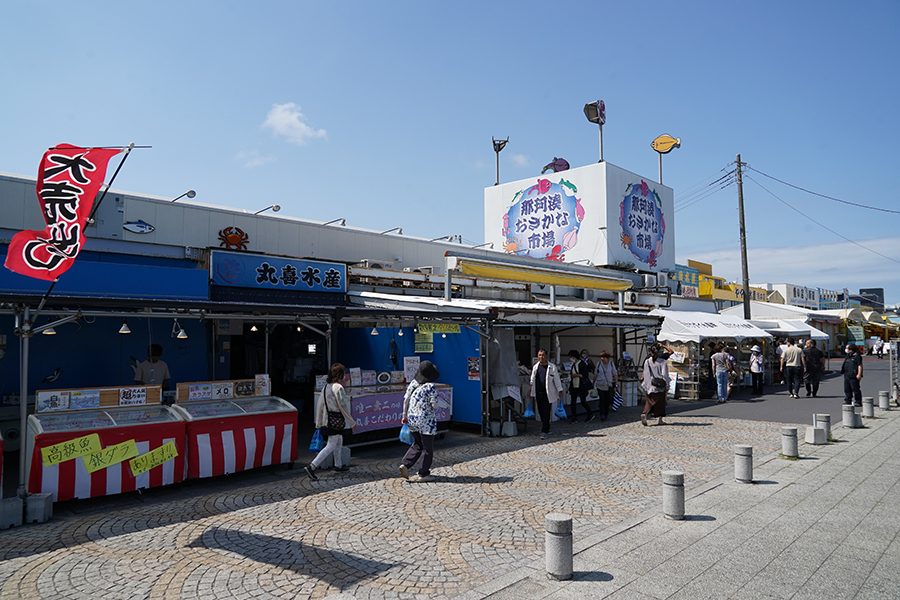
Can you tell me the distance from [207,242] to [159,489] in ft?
21.7

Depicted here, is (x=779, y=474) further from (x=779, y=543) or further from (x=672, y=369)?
(x=672, y=369)

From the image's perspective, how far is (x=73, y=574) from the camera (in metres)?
5.02

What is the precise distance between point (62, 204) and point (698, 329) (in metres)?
17.6

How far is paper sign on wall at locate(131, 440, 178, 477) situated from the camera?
7402mm

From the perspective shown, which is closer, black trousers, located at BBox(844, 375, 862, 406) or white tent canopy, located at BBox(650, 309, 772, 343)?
black trousers, located at BBox(844, 375, 862, 406)

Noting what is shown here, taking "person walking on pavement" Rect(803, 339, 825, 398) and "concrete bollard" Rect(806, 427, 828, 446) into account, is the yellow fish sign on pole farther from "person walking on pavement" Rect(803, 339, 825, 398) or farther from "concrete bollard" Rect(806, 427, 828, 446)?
"concrete bollard" Rect(806, 427, 828, 446)

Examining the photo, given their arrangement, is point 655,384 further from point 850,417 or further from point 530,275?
point 530,275

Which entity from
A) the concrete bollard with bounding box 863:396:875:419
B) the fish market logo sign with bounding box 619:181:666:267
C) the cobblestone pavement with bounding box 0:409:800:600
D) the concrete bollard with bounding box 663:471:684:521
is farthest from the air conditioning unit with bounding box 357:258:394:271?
the fish market logo sign with bounding box 619:181:666:267

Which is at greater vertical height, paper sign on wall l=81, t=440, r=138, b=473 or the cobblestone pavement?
paper sign on wall l=81, t=440, r=138, b=473

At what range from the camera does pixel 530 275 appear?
16391mm

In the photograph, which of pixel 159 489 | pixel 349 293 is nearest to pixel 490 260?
pixel 349 293

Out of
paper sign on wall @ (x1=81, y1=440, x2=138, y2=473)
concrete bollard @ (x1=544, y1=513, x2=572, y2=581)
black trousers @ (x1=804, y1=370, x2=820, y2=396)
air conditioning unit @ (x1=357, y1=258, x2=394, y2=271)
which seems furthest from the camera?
black trousers @ (x1=804, y1=370, x2=820, y2=396)

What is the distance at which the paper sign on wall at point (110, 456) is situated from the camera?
7075 millimetres

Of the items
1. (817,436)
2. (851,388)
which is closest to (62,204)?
(817,436)
